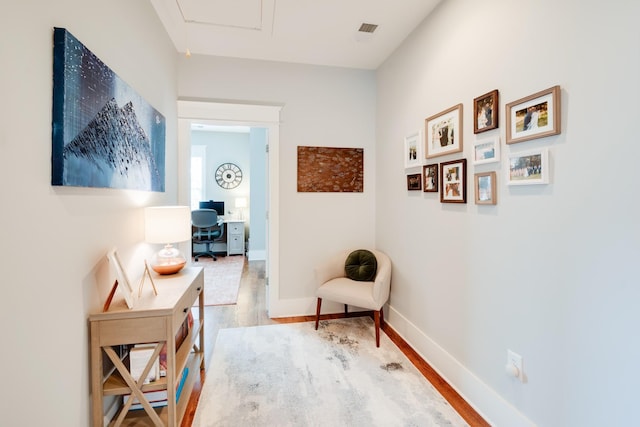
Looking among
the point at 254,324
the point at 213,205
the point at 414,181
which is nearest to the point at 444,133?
the point at 414,181

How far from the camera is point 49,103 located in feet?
3.77

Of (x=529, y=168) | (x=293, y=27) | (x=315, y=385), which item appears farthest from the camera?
(x=293, y=27)

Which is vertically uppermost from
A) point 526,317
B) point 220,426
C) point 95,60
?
point 95,60

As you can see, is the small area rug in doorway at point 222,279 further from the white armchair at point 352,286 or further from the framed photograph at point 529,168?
the framed photograph at point 529,168

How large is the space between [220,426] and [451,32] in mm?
2933

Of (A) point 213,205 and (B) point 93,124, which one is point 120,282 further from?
(A) point 213,205

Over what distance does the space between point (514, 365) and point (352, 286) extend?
1.49 meters

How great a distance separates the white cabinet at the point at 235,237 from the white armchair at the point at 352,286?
378 cm

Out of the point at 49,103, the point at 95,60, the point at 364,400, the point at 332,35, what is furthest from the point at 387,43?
the point at 364,400

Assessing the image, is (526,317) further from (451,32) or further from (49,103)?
(49,103)

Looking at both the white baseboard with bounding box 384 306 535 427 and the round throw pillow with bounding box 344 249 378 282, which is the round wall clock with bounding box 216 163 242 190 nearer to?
the round throw pillow with bounding box 344 249 378 282

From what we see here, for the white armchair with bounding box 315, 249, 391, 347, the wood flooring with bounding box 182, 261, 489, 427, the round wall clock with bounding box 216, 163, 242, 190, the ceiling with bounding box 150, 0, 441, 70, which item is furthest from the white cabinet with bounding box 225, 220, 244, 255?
the ceiling with bounding box 150, 0, 441, 70

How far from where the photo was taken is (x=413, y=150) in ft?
8.65

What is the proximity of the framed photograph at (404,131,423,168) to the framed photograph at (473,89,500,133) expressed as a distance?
65 centimetres
